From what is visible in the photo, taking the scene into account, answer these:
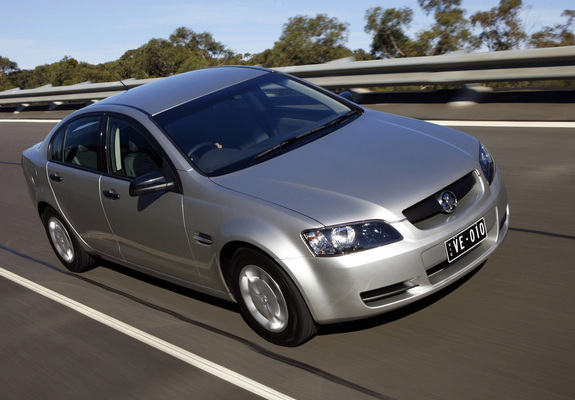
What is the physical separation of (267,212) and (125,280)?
7.59 ft

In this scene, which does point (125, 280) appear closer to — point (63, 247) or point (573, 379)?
point (63, 247)

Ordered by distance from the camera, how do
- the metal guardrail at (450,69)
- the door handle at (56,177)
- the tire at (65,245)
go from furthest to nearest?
1. the metal guardrail at (450,69)
2. the tire at (65,245)
3. the door handle at (56,177)

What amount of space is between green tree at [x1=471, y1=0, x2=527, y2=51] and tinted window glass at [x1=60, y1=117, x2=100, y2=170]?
2043 cm

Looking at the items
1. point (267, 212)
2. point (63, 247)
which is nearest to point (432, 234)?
point (267, 212)

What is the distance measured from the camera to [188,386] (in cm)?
385

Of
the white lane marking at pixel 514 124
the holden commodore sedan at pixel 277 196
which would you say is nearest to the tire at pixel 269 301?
the holden commodore sedan at pixel 277 196

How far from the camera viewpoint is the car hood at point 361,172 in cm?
374

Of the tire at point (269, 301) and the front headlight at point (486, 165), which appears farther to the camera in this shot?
the front headlight at point (486, 165)

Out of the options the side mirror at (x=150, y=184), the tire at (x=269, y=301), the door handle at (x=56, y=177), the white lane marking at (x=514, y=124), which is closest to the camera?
the tire at (x=269, y=301)

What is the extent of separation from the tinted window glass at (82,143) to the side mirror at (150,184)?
1.00m

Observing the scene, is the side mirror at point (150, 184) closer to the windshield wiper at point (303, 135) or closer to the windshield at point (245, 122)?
the windshield at point (245, 122)

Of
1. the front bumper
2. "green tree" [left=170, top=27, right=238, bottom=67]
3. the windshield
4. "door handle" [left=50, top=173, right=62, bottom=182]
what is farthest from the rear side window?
"green tree" [left=170, top=27, right=238, bottom=67]

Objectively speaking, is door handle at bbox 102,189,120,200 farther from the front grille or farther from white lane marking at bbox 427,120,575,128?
white lane marking at bbox 427,120,575,128

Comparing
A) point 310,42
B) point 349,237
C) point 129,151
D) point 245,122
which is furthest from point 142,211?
point 310,42
